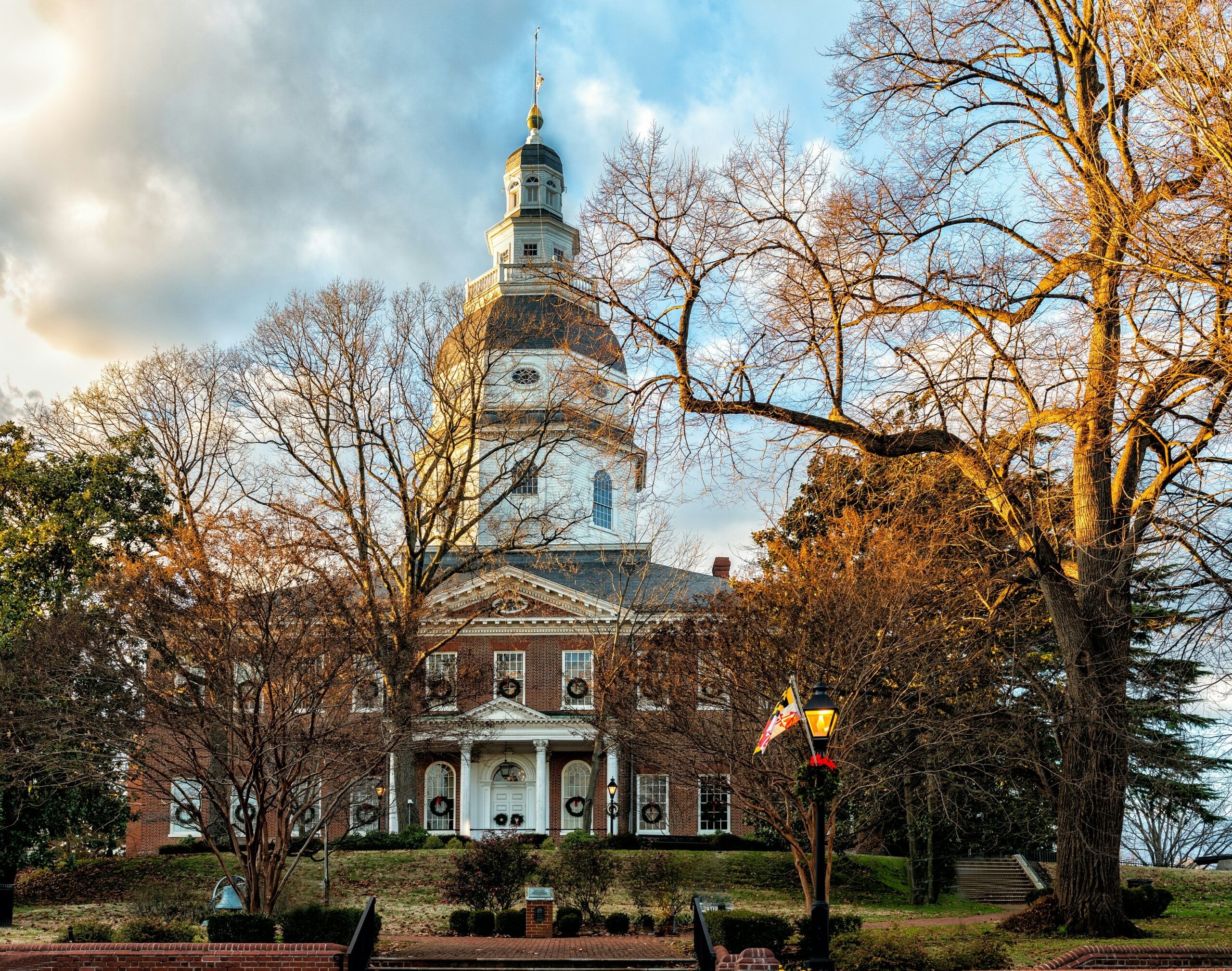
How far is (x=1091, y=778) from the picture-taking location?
16.4m

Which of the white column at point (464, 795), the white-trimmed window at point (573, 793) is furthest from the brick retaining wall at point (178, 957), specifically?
the white-trimmed window at point (573, 793)

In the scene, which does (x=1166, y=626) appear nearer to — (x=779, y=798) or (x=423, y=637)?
(x=779, y=798)

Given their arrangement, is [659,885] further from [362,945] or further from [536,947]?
[362,945]

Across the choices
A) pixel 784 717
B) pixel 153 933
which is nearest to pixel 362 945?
pixel 153 933

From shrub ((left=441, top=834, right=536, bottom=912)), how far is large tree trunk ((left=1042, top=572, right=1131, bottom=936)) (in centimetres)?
1011

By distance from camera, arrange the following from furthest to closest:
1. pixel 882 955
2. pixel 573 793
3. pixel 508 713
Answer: pixel 573 793
pixel 508 713
pixel 882 955

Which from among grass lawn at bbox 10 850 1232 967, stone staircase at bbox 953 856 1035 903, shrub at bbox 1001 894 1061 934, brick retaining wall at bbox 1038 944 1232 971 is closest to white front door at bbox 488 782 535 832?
grass lawn at bbox 10 850 1232 967

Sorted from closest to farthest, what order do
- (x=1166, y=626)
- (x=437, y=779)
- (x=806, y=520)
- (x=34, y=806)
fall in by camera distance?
(x=1166, y=626) < (x=34, y=806) < (x=806, y=520) < (x=437, y=779)

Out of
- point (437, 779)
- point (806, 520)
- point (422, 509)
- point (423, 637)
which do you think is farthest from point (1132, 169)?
point (437, 779)

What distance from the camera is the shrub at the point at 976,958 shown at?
13.9m

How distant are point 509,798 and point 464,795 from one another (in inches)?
76.0

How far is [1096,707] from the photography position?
16312mm

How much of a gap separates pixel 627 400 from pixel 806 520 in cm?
1726

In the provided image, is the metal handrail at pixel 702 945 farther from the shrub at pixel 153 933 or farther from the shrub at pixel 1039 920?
the shrub at pixel 153 933
